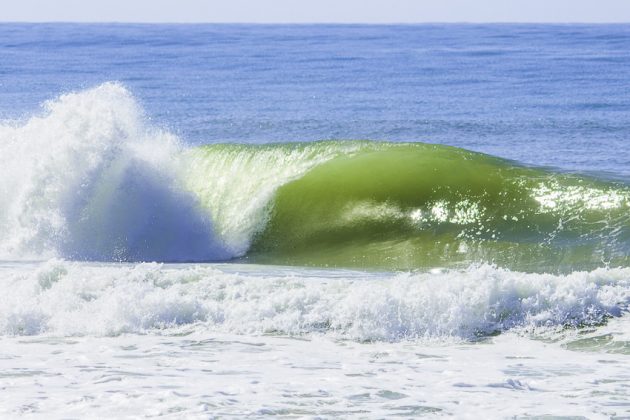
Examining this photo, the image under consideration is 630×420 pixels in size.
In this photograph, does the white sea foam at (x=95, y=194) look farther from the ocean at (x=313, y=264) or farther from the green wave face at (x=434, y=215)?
the green wave face at (x=434, y=215)

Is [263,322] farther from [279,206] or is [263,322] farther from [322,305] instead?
[279,206]

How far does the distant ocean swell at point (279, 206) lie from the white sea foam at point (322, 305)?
2.59 m

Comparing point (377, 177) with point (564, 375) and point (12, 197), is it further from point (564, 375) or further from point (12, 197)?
point (564, 375)

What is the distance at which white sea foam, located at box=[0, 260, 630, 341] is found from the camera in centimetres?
825

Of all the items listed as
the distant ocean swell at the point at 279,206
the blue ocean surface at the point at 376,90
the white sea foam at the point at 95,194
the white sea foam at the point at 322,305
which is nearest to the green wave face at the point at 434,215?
the distant ocean swell at the point at 279,206

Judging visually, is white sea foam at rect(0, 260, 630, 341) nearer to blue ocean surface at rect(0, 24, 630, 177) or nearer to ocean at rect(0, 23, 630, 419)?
ocean at rect(0, 23, 630, 419)

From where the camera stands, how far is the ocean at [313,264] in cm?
673

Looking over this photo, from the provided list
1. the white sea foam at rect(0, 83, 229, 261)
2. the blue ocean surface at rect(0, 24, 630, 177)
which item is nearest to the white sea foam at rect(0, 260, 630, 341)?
the white sea foam at rect(0, 83, 229, 261)

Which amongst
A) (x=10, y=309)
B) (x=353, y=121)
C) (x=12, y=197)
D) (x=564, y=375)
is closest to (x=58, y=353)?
(x=10, y=309)

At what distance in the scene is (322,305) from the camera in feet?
28.2

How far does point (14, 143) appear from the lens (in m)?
14.3

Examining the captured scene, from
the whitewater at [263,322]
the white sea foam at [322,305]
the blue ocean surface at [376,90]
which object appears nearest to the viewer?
the whitewater at [263,322]

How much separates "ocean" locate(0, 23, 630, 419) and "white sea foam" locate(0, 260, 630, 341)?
21 millimetres

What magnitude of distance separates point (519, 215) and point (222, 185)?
470 centimetres
